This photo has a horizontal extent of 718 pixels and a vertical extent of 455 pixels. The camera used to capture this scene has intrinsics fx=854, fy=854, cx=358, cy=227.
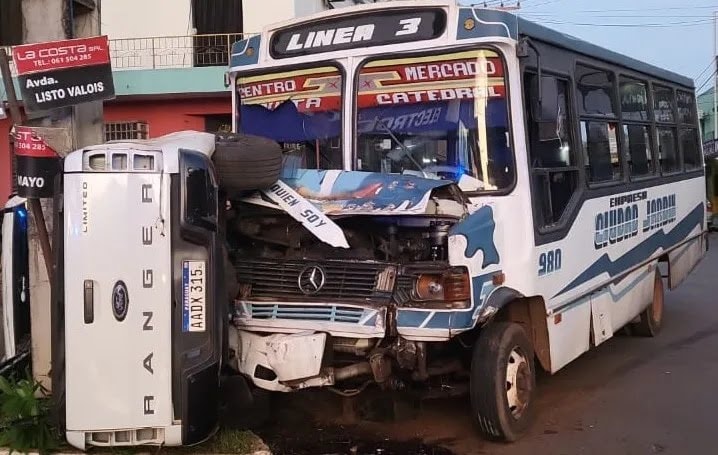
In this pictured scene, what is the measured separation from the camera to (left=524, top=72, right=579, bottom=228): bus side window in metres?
5.59

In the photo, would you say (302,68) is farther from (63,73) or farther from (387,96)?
(63,73)

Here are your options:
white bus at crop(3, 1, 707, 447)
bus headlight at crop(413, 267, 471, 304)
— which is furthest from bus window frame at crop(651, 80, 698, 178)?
bus headlight at crop(413, 267, 471, 304)

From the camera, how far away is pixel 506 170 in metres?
5.43

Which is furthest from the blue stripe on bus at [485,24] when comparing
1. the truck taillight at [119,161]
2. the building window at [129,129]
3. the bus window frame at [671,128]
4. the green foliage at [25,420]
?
the building window at [129,129]

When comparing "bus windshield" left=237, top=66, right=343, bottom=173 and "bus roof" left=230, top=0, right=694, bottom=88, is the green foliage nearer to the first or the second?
"bus windshield" left=237, top=66, right=343, bottom=173

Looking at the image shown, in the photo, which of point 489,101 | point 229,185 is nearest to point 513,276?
point 489,101

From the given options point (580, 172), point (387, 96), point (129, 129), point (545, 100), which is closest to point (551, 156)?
point (545, 100)

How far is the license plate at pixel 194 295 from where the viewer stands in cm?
452

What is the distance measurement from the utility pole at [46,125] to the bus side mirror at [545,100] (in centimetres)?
307

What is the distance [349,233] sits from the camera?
→ 17.1 feet

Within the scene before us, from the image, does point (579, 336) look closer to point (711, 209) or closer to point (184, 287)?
point (184, 287)

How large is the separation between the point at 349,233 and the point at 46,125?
2196 millimetres

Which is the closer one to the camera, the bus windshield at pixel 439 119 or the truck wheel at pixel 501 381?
the truck wheel at pixel 501 381

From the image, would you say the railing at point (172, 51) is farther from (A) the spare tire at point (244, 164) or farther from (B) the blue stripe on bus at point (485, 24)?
(A) the spare tire at point (244, 164)
